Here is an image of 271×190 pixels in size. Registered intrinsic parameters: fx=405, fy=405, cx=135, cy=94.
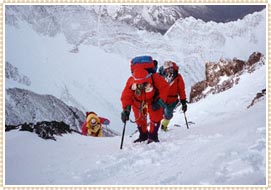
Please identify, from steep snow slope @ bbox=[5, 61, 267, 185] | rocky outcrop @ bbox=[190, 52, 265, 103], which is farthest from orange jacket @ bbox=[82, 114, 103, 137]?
rocky outcrop @ bbox=[190, 52, 265, 103]

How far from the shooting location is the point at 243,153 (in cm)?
362

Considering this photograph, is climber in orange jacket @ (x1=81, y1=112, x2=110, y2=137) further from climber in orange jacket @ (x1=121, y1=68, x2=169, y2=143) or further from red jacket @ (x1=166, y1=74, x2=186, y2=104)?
climber in orange jacket @ (x1=121, y1=68, x2=169, y2=143)

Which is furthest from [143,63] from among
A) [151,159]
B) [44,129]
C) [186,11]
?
[186,11]

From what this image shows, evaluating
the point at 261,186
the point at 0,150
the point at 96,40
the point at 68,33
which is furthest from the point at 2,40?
the point at 68,33

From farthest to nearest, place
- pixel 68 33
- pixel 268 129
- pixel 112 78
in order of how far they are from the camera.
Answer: pixel 68 33 < pixel 112 78 < pixel 268 129

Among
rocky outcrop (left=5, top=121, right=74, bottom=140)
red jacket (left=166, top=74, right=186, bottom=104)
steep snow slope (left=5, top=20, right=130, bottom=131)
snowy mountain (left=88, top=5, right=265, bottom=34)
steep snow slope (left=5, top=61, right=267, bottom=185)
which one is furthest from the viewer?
steep snow slope (left=5, top=20, right=130, bottom=131)

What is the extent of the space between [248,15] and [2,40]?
3911 millimetres

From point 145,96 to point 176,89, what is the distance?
1390mm

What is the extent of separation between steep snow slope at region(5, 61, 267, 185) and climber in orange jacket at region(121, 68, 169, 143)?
40cm

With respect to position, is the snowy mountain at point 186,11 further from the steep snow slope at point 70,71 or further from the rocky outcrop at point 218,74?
the rocky outcrop at point 218,74

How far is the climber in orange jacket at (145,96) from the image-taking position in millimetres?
5082

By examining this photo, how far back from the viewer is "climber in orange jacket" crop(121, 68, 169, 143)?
5082 mm

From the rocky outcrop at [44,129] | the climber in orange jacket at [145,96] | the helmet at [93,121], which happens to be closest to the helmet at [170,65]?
the climber in orange jacket at [145,96]

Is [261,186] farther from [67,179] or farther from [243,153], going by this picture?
[67,179]
